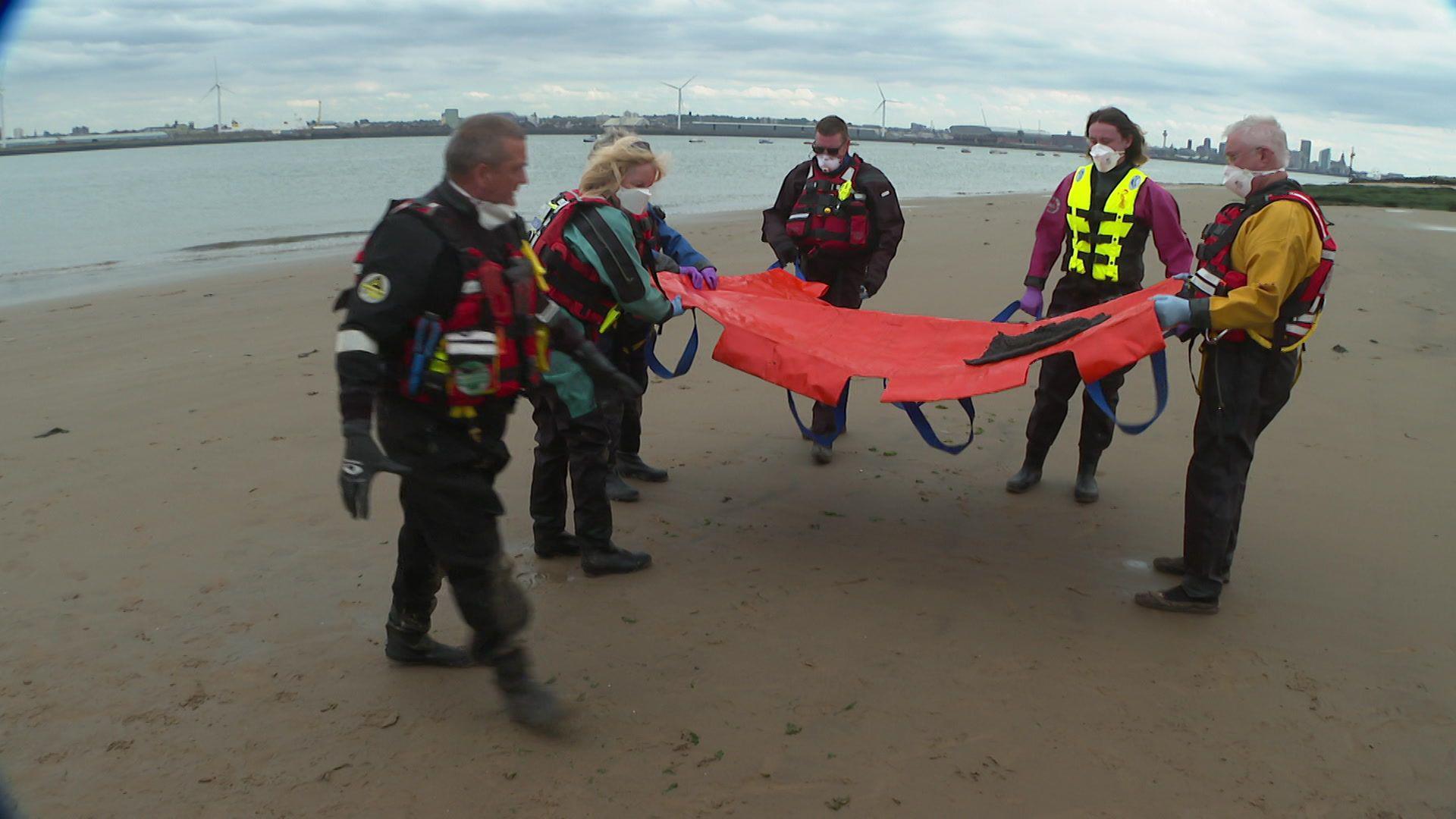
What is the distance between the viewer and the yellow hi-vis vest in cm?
542

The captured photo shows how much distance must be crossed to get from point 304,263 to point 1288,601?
1527cm

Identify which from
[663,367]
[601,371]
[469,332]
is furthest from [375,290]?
[663,367]

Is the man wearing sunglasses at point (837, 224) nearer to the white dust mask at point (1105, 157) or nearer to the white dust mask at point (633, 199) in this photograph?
the white dust mask at point (1105, 157)

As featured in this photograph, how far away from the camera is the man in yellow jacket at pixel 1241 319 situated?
12.5 ft

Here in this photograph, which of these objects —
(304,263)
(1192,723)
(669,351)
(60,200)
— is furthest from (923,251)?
(60,200)

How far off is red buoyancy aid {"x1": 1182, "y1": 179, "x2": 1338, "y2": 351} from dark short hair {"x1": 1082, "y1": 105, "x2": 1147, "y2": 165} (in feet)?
4.88

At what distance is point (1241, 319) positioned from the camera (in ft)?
12.5

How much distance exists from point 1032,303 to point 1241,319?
200 cm

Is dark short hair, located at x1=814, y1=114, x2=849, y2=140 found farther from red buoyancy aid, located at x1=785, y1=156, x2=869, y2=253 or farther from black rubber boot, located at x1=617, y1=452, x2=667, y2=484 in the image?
black rubber boot, located at x1=617, y1=452, x2=667, y2=484

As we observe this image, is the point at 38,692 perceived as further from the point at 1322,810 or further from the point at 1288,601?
the point at 1288,601

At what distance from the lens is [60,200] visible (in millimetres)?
34375

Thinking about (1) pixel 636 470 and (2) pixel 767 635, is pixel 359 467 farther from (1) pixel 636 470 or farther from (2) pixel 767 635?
(1) pixel 636 470

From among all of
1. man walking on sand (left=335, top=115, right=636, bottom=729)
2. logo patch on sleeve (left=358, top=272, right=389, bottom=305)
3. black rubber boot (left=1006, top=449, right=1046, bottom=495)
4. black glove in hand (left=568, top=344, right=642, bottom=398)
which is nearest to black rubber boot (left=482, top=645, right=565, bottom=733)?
man walking on sand (left=335, top=115, right=636, bottom=729)

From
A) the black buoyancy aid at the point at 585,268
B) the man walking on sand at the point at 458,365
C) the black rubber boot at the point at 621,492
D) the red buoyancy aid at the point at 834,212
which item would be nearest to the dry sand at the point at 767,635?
the black rubber boot at the point at 621,492
